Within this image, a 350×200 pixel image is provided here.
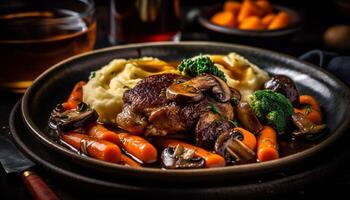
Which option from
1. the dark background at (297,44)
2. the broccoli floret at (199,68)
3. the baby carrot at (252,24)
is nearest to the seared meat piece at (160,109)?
the broccoli floret at (199,68)

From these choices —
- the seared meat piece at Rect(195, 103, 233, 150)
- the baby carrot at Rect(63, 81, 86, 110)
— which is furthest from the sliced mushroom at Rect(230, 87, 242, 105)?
the baby carrot at Rect(63, 81, 86, 110)

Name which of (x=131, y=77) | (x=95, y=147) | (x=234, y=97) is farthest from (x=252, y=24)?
(x=95, y=147)

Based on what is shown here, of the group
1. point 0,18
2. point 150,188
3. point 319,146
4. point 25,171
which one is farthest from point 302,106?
point 0,18

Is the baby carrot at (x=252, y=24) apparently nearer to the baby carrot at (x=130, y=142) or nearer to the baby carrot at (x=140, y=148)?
the baby carrot at (x=130, y=142)

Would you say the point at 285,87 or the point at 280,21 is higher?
the point at 285,87

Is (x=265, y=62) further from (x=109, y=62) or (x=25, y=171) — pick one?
(x=25, y=171)

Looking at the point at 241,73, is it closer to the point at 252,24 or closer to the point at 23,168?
the point at 252,24

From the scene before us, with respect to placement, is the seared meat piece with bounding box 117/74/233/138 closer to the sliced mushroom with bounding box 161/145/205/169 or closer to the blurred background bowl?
the sliced mushroom with bounding box 161/145/205/169
